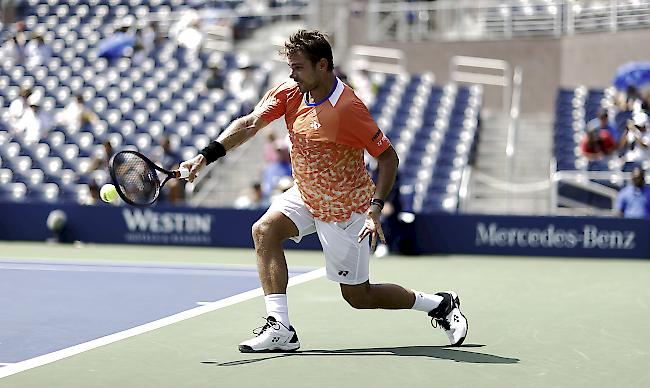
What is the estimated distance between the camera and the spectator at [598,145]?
16.7 metres

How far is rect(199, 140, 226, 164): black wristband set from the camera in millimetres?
6468

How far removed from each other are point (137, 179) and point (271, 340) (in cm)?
119

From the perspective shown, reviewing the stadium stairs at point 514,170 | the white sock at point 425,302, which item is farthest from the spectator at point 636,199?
the white sock at point 425,302

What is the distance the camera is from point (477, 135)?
20.0 m

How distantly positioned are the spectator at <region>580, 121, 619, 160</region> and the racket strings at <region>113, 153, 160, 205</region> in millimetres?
11302

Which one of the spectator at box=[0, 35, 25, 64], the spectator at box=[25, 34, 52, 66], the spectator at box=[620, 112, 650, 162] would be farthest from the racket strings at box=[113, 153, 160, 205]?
the spectator at box=[0, 35, 25, 64]

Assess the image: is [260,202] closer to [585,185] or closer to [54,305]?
[585,185]

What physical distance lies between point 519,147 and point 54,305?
498 inches

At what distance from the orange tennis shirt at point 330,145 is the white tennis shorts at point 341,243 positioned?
49 mm

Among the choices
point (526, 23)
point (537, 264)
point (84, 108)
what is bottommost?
point (537, 264)

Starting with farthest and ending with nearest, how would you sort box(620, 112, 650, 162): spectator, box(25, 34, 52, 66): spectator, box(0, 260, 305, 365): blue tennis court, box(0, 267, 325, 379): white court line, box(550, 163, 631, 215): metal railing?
box(25, 34, 52, 66): spectator < box(620, 112, 650, 162): spectator < box(550, 163, 631, 215): metal railing < box(0, 260, 305, 365): blue tennis court < box(0, 267, 325, 379): white court line

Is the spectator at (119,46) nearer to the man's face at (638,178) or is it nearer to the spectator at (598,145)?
the spectator at (598,145)

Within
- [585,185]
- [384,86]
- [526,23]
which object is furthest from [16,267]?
[526,23]

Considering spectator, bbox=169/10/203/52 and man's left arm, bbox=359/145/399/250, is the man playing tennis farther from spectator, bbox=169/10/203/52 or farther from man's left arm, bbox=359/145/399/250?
spectator, bbox=169/10/203/52
